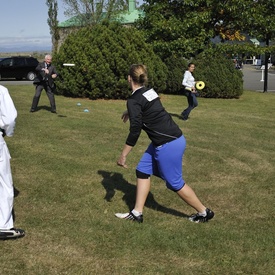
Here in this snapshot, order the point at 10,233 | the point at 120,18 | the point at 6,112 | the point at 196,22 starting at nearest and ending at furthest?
the point at 6,112
the point at 10,233
the point at 196,22
the point at 120,18

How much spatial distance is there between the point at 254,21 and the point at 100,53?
8.05 metres

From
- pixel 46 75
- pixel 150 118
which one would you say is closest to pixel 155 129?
pixel 150 118

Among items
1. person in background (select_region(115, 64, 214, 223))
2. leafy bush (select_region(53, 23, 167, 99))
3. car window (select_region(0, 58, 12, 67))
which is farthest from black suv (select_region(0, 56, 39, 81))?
person in background (select_region(115, 64, 214, 223))

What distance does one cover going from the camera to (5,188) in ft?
13.1

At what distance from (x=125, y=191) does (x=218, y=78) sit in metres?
13.1

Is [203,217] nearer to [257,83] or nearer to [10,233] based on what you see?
[10,233]

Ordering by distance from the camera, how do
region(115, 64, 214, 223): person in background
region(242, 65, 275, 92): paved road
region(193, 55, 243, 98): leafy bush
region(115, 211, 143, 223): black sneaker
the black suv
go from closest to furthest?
region(115, 64, 214, 223): person in background, region(115, 211, 143, 223): black sneaker, region(193, 55, 243, 98): leafy bush, region(242, 65, 275, 92): paved road, the black suv

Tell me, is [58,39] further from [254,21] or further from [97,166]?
[97,166]

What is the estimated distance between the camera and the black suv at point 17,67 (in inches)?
1088

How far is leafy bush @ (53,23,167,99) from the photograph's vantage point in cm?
1552

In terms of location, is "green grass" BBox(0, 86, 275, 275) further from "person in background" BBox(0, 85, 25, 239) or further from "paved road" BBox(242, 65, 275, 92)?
"paved road" BBox(242, 65, 275, 92)

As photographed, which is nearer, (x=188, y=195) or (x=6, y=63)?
(x=188, y=195)

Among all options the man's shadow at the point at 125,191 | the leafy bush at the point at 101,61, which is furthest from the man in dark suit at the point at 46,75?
the man's shadow at the point at 125,191

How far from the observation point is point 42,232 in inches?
172
